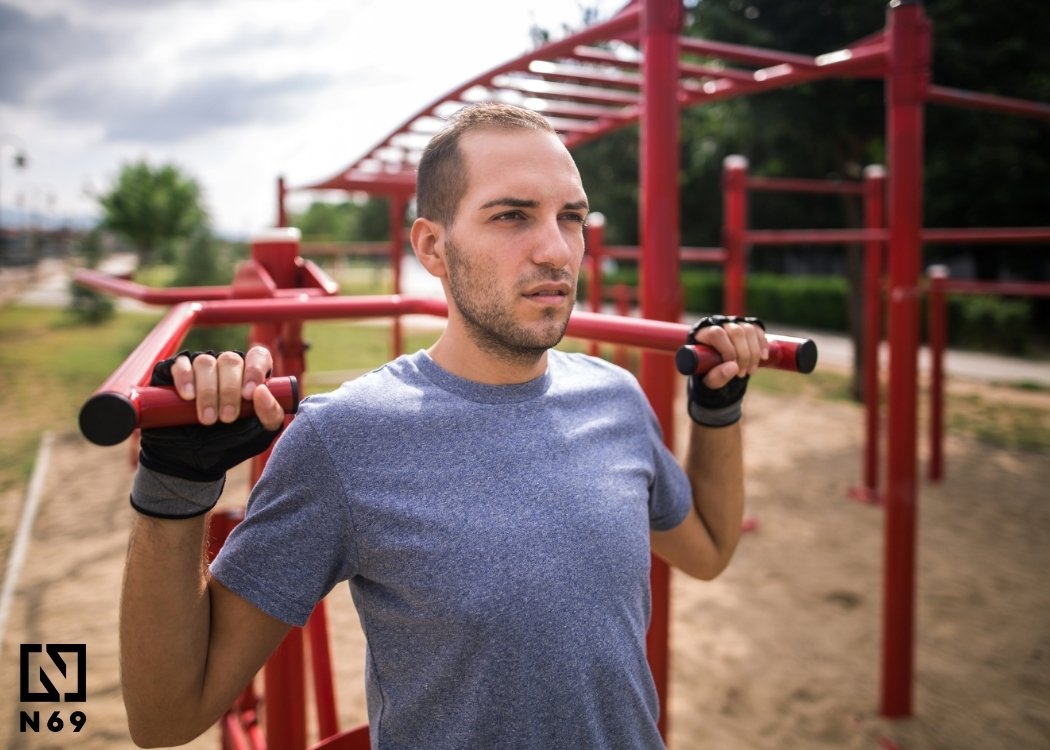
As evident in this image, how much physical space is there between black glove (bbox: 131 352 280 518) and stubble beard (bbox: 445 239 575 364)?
1.33ft

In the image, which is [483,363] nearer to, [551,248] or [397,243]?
[551,248]

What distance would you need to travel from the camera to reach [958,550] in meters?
4.48

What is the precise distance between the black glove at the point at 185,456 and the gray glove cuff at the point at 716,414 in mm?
783

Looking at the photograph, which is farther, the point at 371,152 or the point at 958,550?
the point at 958,550

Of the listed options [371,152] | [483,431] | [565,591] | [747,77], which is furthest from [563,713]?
[371,152]

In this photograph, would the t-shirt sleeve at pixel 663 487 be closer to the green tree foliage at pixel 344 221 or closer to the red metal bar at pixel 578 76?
the red metal bar at pixel 578 76

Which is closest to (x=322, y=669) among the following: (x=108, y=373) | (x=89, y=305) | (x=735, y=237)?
(x=735, y=237)

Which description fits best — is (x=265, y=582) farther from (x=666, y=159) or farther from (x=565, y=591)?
(x=666, y=159)

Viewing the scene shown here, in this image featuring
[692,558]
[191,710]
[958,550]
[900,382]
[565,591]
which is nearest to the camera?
[191,710]

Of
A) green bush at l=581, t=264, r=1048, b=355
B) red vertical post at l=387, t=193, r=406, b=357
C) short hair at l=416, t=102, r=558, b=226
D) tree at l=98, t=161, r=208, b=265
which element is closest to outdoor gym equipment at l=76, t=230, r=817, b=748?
short hair at l=416, t=102, r=558, b=226

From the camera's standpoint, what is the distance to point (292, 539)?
100cm

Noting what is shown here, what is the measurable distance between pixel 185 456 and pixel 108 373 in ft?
34.0

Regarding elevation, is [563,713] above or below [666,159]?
below

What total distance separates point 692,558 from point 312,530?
0.74 metres
